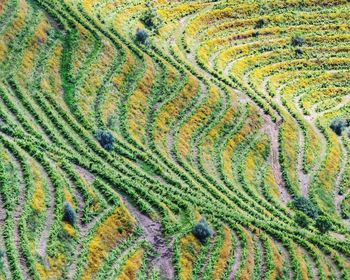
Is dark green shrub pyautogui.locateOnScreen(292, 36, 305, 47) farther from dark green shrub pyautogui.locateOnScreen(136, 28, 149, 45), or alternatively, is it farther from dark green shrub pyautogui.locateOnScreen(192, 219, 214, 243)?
dark green shrub pyautogui.locateOnScreen(192, 219, 214, 243)

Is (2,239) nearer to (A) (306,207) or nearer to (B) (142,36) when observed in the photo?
(A) (306,207)

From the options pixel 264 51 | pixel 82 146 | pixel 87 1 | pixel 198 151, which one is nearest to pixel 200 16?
pixel 264 51

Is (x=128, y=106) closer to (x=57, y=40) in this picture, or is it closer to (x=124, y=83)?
(x=124, y=83)

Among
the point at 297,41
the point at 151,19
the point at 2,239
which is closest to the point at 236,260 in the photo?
the point at 2,239

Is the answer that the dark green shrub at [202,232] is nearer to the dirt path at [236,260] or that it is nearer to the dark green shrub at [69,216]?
the dirt path at [236,260]

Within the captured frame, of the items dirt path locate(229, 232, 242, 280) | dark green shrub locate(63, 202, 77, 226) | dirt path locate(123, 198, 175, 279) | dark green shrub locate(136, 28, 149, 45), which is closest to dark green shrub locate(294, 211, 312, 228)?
dirt path locate(229, 232, 242, 280)
